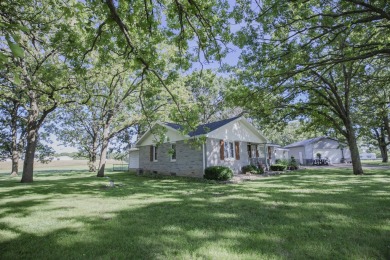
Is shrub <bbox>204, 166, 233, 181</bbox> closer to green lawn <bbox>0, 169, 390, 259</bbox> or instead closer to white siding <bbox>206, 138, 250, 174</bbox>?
white siding <bbox>206, 138, 250, 174</bbox>

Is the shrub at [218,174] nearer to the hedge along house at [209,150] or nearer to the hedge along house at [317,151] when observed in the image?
the hedge along house at [209,150]

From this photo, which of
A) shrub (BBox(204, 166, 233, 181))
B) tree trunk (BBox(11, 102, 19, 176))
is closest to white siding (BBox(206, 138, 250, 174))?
shrub (BBox(204, 166, 233, 181))

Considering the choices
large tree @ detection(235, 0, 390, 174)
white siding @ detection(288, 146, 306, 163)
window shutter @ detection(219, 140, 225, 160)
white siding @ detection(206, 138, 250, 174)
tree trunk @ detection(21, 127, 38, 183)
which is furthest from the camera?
white siding @ detection(288, 146, 306, 163)

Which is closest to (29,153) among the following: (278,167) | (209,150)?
(209,150)

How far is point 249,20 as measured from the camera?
A: 30.9 ft

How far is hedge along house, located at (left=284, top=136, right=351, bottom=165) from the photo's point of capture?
38469 mm

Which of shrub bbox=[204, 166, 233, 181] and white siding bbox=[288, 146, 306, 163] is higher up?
white siding bbox=[288, 146, 306, 163]

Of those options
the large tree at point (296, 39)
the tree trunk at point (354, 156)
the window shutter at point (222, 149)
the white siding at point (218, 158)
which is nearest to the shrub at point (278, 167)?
the white siding at point (218, 158)

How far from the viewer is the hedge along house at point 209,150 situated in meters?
17.9

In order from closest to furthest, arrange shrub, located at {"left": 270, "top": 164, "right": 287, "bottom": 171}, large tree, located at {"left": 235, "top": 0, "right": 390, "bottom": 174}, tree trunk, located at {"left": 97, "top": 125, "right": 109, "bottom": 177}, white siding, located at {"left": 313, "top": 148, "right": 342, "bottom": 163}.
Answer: large tree, located at {"left": 235, "top": 0, "right": 390, "bottom": 174} → tree trunk, located at {"left": 97, "top": 125, "right": 109, "bottom": 177} → shrub, located at {"left": 270, "top": 164, "right": 287, "bottom": 171} → white siding, located at {"left": 313, "top": 148, "right": 342, "bottom": 163}

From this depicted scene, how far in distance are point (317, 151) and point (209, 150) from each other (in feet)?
97.1

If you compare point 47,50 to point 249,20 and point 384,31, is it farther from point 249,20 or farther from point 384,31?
point 384,31

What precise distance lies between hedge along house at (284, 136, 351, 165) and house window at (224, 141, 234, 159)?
23725 mm

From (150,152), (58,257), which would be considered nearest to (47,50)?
(150,152)
